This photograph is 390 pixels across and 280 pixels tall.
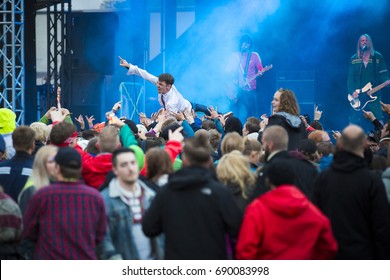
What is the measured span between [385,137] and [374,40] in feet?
29.7

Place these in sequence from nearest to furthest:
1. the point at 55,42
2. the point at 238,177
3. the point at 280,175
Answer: the point at 280,175 → the point at 238,177 → the point at 55,42

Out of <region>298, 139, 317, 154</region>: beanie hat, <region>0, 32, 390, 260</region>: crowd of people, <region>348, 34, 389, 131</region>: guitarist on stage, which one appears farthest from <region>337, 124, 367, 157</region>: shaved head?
<region>348, 34, 389, 131</region>: guitarist on stage

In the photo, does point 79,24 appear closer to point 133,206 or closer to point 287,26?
point 287,26

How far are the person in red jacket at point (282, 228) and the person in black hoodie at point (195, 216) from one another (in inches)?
5.7

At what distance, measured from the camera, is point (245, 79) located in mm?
17266

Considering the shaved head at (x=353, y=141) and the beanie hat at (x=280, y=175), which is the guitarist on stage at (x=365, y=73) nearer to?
the shaved head at (x=353, y=141)

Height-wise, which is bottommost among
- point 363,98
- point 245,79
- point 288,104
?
point 363,98

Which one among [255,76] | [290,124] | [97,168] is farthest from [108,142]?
[255,76]

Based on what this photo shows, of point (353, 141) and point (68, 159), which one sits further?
point (353, 141)

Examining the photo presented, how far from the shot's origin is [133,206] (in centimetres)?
525

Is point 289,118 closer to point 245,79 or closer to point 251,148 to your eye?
point 251,148

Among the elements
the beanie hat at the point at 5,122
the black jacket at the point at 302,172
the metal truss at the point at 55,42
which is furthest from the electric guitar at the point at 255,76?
the black jacket at the point at 302,172

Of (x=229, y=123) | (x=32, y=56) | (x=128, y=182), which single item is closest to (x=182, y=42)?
(x=32, y=56)

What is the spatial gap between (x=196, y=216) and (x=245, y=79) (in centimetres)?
1265
